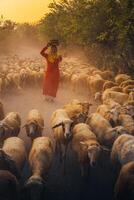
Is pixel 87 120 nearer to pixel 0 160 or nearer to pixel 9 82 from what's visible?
pixel 0 160

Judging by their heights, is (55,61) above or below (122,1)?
below

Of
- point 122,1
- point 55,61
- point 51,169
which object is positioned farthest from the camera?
point 122,1

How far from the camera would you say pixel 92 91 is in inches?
666

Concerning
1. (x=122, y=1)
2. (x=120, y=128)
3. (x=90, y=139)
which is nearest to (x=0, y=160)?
(x=90, y=139)

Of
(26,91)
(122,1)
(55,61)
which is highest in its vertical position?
(122,1)

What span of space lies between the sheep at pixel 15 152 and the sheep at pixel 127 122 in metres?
3.10

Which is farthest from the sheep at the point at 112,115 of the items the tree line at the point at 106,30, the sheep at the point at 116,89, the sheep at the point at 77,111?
the tree line at the point at 106,30

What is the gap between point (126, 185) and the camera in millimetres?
6977

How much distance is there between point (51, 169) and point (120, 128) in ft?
7.07

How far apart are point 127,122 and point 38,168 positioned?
378cm

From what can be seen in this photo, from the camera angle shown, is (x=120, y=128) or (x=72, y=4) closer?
(x=120, y=128)

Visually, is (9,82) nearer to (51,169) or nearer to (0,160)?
(51,169)

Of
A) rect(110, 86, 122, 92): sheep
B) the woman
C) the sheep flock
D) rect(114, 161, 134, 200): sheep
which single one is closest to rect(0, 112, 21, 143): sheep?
the sheep flock

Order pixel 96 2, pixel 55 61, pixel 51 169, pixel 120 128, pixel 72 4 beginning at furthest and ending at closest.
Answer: pixel 72 4 < pixel 96 2 < pixel 55 61 < pixel 120 128 < pixel 51 169
